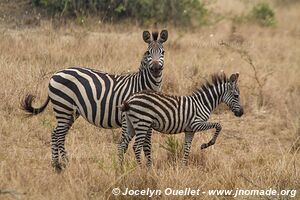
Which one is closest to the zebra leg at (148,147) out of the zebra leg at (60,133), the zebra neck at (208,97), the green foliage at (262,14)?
the zebra neck at (208,97)

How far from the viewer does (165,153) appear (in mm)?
7551

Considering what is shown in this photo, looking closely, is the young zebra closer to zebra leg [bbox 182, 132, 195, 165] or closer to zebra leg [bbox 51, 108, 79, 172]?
zebra leg [bbox 182, 132, 195, 165]

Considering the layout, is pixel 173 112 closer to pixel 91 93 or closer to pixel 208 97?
pixel 208 97

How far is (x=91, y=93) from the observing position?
6.87 meters

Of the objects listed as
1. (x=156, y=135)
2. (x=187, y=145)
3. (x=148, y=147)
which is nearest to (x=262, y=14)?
(x=156, y=135)

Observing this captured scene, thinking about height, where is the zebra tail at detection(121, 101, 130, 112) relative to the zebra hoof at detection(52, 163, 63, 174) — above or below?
above

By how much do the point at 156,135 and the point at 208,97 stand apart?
5.39 ft

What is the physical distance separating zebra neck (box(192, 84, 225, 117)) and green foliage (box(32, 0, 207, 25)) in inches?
325

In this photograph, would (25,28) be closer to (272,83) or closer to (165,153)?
(272,83)

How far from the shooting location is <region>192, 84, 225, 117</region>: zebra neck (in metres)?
7.14

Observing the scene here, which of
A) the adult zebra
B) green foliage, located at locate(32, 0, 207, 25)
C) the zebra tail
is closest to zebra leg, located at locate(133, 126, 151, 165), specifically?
the zebra tail

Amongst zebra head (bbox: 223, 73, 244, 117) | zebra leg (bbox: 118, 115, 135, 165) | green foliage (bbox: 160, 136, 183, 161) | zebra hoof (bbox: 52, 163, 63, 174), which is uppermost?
zebra head (bbox: 223, 73, 244, 117)

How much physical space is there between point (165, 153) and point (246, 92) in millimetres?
3777

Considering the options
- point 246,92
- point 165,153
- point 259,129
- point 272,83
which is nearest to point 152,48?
point 165,153
